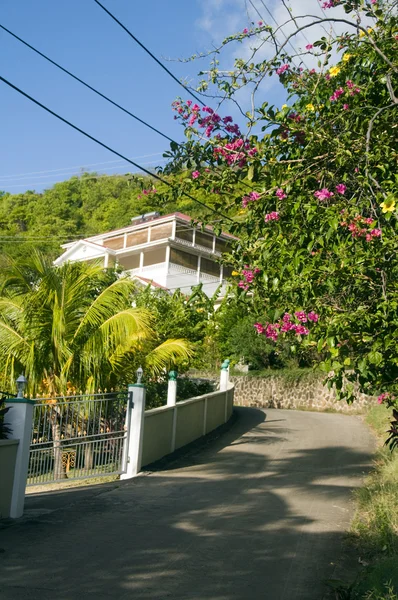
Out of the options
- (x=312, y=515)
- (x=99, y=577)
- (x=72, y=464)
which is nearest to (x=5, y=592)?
(x=99, y=577)

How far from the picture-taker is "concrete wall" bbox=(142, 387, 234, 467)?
48.3ft

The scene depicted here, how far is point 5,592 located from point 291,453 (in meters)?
11.7

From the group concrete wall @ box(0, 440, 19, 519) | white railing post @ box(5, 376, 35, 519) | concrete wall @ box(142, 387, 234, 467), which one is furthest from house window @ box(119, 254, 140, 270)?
concrete wall @ box(0, 440, 19, 519)

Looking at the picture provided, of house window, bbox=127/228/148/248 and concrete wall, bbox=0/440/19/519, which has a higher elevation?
house window, bbox=127/228/148/248

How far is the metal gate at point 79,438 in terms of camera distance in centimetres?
1205

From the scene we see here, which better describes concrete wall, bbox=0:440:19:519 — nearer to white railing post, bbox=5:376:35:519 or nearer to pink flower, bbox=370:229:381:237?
white railing post, bbox=5:376:35:519

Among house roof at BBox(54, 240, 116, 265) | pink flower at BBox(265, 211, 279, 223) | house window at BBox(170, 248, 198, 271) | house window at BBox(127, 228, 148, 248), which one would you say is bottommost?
pink flower at BBox(265, 211, 279, 223)

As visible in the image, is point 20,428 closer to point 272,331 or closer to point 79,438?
point 79,438

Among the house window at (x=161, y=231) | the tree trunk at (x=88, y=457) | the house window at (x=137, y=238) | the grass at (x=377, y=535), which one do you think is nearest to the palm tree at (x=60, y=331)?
the tree trunk at (x=88, y=457)

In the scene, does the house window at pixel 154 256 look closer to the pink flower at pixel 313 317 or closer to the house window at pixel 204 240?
the house window at pixel 204 240

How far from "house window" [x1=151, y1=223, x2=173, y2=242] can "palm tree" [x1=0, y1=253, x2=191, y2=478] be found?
29365mm

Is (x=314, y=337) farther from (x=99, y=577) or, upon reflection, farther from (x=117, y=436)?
(x=117, y=436)

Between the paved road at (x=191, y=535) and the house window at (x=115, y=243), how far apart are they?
3435 cm

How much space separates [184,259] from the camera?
45.8 meters
